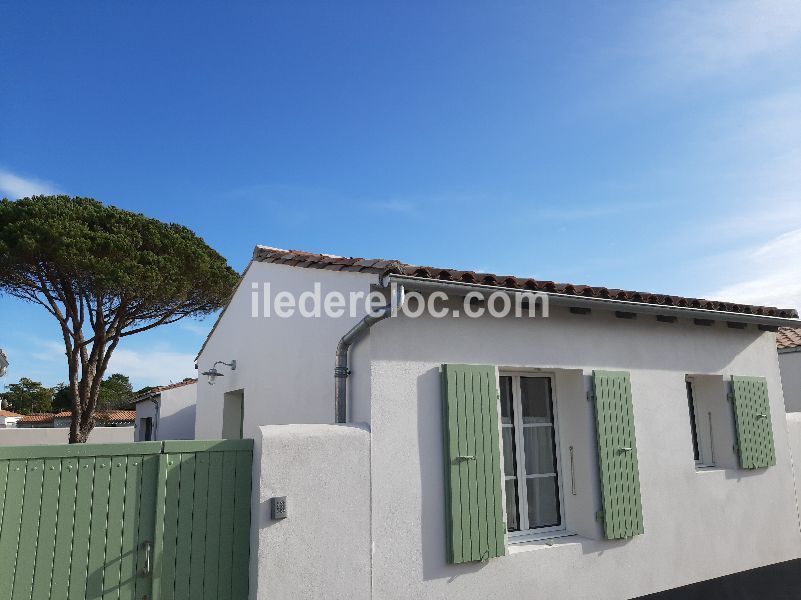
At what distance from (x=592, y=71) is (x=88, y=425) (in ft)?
67.9

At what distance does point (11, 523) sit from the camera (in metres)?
3.60

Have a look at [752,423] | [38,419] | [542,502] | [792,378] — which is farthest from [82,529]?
[38,419]

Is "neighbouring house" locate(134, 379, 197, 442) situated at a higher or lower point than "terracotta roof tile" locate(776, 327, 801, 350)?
lower

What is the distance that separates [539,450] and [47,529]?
14.9ft

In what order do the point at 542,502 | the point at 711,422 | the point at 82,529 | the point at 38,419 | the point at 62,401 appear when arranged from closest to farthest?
the point at 82,529 → the point at 542,502 → the point at 711,422 → the point at 38,419 → the point at 62,401

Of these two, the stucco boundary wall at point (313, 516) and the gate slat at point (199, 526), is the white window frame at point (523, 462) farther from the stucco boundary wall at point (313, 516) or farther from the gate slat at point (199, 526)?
the gate slat at point (199, 526)

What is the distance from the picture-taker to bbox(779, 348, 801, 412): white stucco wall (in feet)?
39.3

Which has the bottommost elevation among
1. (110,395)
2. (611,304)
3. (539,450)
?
(539,450)

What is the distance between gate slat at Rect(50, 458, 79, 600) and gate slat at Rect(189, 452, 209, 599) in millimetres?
837

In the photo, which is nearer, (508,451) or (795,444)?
(508,451)

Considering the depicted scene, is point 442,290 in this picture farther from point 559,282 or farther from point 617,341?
point 617,341

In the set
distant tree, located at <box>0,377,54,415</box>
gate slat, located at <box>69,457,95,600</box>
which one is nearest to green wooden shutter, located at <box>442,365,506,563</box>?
gate slat, located at <box>69,457,95,600</box>

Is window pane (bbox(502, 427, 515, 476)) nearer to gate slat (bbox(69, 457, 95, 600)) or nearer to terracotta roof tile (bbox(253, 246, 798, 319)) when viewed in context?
terracotta roof tile (bbox(253, 246, 798, 319))

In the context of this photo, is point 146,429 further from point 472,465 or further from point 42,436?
point 472,465
